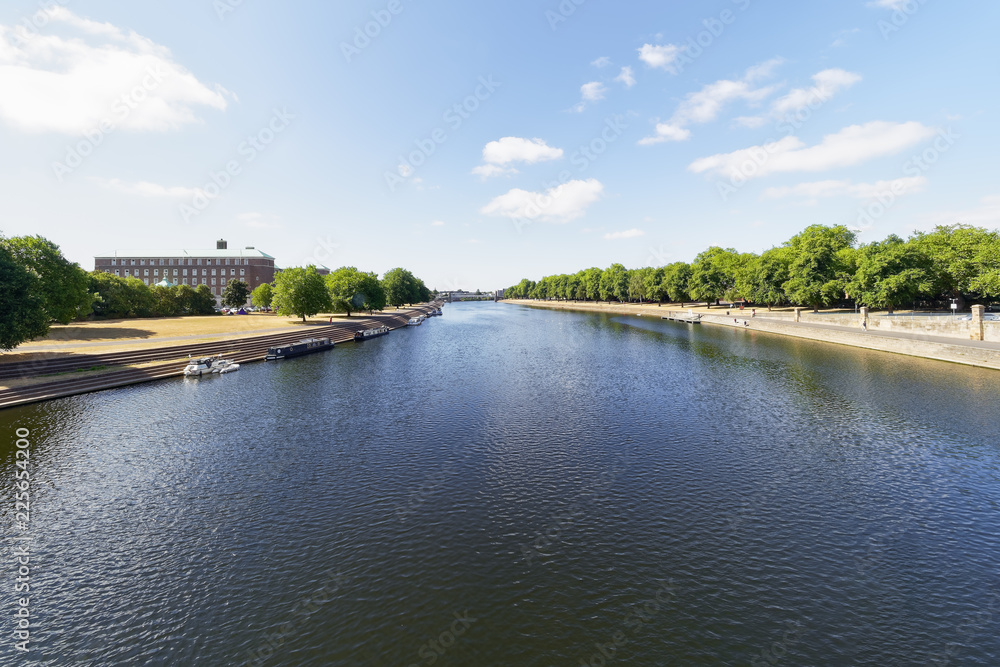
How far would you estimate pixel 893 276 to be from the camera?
7506 cm

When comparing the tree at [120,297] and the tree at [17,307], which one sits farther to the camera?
the tree at [120,297]

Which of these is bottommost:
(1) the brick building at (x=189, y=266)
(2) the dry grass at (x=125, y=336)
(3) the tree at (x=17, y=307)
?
(2) the dry grass at (x=125, y=336)

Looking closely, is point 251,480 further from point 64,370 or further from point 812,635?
point 64,370

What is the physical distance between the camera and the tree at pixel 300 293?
91319 millimetres

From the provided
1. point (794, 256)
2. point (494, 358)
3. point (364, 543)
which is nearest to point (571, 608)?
point (364, 543)

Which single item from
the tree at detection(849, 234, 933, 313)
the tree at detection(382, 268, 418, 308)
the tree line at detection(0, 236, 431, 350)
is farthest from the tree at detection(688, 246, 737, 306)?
the tree at detection(382, 268, 418, 308)

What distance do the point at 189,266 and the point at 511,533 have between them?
232m

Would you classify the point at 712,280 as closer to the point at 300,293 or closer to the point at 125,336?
the point at 300,293

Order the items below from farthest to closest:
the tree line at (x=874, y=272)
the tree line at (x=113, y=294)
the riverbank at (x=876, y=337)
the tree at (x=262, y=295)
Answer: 1. the tree at (x=262, y=295)
2. the tree line at (x=874, y=272)
3. the riverbank at (x=876, y=337)
4. the tree line at (x=113, y=294)

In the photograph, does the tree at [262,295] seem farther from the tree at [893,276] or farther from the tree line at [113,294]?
the tree at [893,276]

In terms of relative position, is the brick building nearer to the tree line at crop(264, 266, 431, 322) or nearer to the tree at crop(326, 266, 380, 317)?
the tree line at crop(264, 266, 431, 322)

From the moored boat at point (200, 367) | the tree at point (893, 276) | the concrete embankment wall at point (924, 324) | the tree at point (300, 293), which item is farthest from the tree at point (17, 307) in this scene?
the tree at point (893, 276)

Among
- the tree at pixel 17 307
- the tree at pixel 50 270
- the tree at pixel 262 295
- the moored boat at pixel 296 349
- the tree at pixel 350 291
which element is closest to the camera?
the tree at pixel 17 307

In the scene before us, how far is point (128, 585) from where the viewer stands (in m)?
13.7
